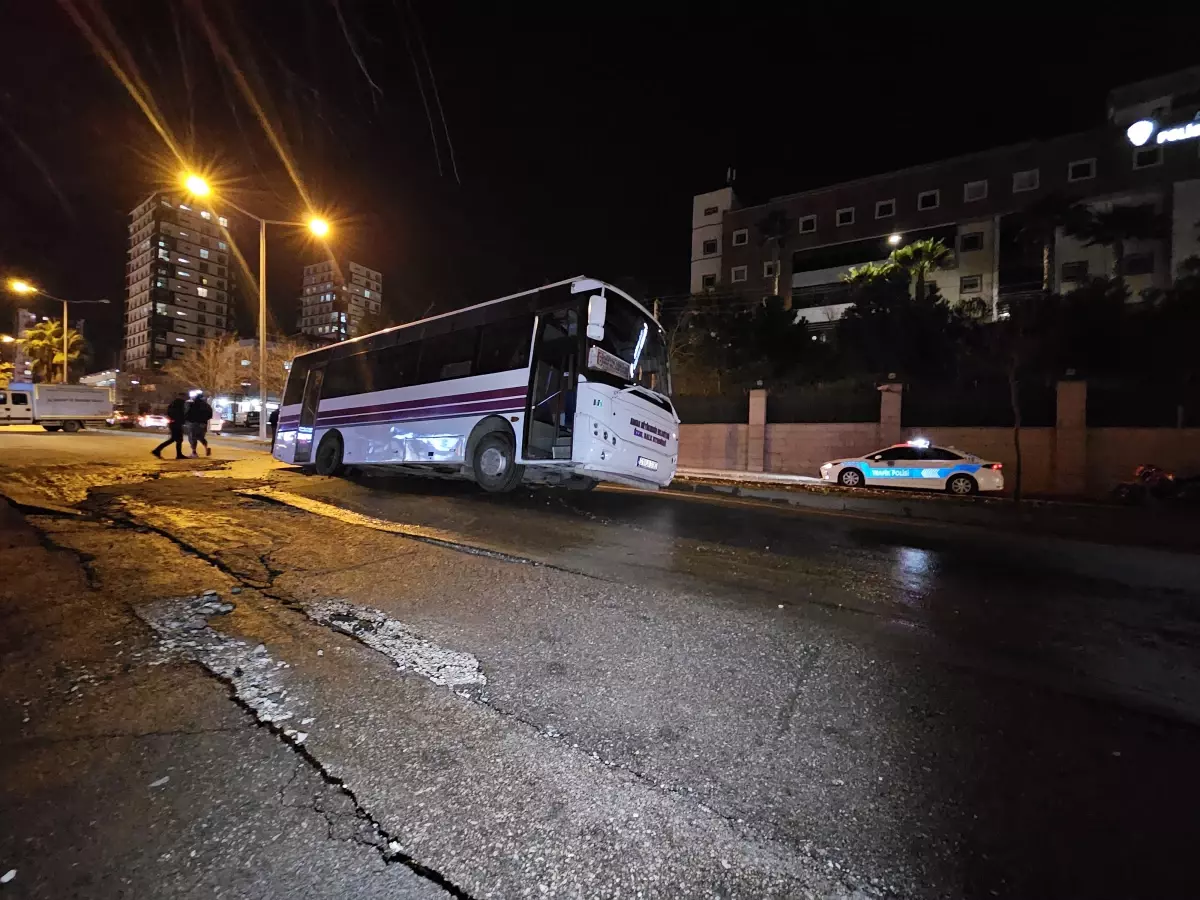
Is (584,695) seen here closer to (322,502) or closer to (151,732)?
(151,732)

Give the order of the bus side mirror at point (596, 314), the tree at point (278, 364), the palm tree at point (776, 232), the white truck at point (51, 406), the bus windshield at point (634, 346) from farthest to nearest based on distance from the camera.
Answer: the palm tree at point (776, 232) → the tree at point (278, 364) → the white truck at point (51, 406) → the bus windshield at point (634, 346) → the bus side mirror at point (596, 314)

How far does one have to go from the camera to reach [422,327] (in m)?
11.6

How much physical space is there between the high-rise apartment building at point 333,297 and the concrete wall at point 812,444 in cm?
12190

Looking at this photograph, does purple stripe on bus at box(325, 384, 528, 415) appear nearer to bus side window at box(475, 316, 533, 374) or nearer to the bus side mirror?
bus side window at box(475, 316, 533, 374)

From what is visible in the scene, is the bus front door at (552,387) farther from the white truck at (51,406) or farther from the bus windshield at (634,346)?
the white truck at (51,406)

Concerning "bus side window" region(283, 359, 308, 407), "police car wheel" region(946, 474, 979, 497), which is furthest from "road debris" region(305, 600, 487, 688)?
"police car wheel" region(946, 474, 979, 497)

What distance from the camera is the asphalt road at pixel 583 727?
196 centimetres

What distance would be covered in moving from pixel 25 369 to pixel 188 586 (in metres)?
102

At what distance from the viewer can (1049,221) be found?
108 ft

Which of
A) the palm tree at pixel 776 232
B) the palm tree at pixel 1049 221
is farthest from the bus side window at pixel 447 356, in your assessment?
the palm tree at pixel 776 232

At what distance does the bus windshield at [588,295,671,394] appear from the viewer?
899 centimetres

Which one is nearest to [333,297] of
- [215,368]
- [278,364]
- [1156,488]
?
[215,368]

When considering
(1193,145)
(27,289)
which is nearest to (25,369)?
(27,289)

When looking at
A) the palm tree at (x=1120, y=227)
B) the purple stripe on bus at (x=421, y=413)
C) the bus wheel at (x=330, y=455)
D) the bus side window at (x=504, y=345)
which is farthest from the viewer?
the palm tree at (x=1120, y=227)
